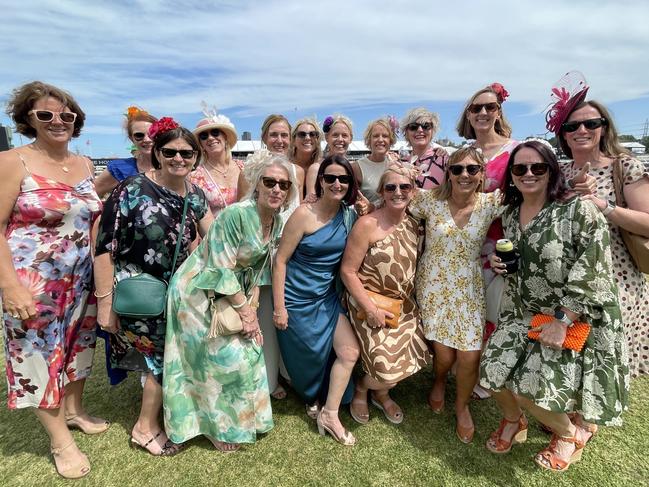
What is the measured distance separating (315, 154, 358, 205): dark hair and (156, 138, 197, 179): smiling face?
3.21ft

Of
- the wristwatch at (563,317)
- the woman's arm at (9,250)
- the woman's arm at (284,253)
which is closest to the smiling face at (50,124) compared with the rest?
the woman's arm at (9,250)

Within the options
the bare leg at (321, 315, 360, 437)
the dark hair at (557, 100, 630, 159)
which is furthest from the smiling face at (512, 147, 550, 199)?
the bare leg at (321, 315, 360, 437)

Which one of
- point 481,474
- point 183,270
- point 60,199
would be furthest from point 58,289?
point 481,474

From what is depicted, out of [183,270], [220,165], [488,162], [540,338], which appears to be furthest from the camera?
[220,165]

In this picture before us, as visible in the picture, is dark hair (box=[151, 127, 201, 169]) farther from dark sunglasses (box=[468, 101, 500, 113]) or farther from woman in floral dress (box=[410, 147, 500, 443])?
dark sunglasses (box=[468, 101, 500, 113])

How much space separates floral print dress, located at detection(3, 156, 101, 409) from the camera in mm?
2432

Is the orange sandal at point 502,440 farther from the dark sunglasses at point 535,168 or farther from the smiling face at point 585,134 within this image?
the smiling face at point 585,134

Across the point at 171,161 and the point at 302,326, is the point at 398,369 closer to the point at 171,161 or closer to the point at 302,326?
the point at 302,326

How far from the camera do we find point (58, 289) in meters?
2.59

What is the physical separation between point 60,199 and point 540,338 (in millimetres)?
3326

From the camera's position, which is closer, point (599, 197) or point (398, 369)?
point (599, 197)

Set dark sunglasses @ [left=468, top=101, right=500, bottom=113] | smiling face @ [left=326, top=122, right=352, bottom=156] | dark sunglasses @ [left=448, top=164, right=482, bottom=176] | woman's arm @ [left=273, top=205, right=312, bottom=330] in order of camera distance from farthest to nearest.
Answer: smiling face @ [left=326, top=122, right=352, bottom=156], dark sunglasses @ [left=468, top=101, right=500, bottom=113], woman's arm @ [left=273, top=205, right=312, bottom=330], dark sunglasses @ [left=448, top=164, right=482, bottom=176]

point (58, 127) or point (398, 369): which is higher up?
point (58, 127)

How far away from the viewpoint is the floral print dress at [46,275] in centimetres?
243
